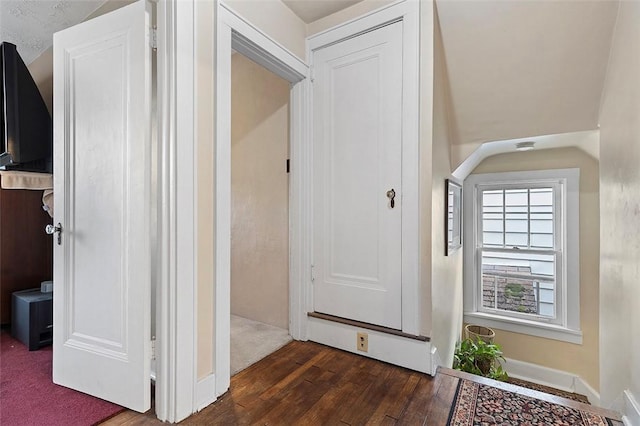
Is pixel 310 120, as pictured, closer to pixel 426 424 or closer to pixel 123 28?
pixel 123 28

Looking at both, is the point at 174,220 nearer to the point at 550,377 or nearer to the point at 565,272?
the point at 565,272

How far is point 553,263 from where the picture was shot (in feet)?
10.4

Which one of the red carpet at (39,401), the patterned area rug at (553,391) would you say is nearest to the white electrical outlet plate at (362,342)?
the red carpet at (39,401)

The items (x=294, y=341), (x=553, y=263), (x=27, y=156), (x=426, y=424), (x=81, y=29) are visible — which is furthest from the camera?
(x=553, y=263)

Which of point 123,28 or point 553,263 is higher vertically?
point 123,28

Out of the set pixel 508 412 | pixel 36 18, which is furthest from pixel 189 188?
pixel 36 18

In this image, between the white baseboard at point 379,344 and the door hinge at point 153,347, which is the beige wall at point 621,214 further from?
the door hinge at point 153,347

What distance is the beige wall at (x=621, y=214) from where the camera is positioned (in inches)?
54.4

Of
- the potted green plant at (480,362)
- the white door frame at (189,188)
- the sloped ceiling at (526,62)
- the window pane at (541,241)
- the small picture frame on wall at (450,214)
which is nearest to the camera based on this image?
the white door frame at (189,188)

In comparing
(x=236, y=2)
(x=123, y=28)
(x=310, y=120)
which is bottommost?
(x=310, y=120)

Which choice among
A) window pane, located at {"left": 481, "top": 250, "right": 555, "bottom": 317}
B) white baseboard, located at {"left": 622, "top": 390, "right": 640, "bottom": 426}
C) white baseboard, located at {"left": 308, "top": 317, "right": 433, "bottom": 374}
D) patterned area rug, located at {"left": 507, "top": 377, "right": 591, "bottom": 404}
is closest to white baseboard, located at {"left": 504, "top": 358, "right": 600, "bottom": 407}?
patterned area rug, located at {"left": 507, "top": 377, "right": 591, "bottom": 404}

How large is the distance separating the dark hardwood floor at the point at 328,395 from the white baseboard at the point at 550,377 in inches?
75.9

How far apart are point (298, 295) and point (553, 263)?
274 cm

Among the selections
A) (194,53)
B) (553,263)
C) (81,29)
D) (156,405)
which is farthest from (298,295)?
(553,263)
